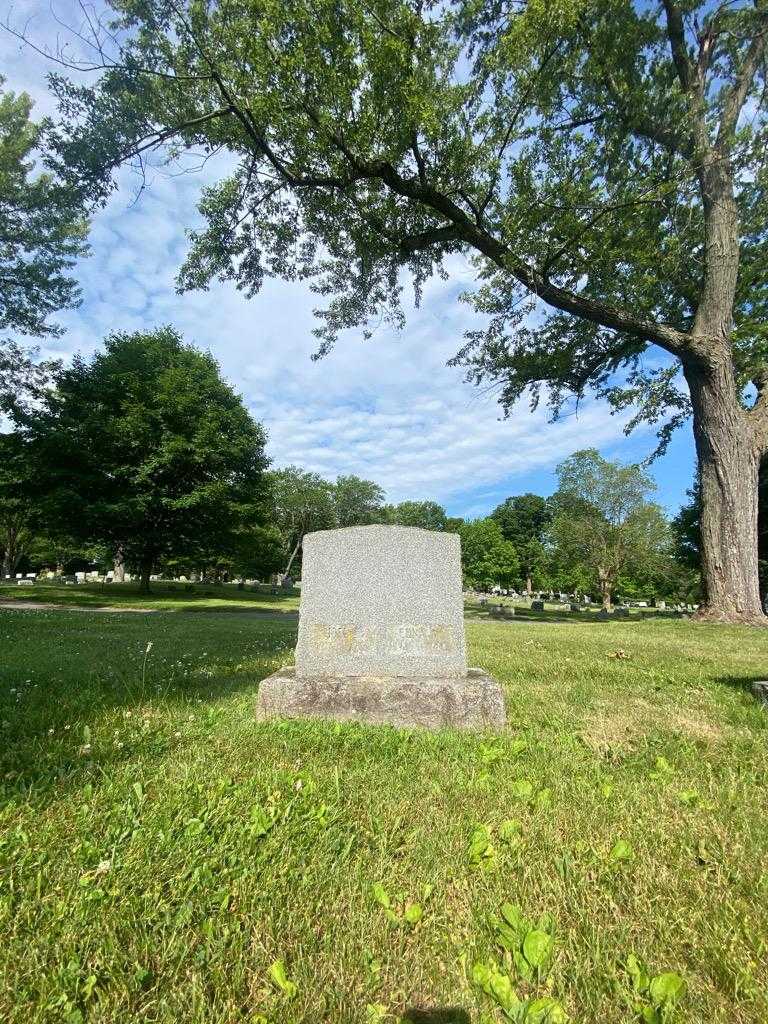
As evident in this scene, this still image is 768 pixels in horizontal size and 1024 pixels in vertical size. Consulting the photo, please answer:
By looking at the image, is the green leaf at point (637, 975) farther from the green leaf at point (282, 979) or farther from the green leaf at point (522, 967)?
the green leaf at point (282, 979)

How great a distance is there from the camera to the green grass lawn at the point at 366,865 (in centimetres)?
148

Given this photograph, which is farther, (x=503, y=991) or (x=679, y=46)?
(x=679, y=46)

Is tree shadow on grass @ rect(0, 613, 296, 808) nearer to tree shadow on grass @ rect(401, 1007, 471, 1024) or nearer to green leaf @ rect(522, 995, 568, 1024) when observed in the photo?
tree shadow on grass @ rect(401, 1007, 471, 1024)

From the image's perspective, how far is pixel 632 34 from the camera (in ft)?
38.5

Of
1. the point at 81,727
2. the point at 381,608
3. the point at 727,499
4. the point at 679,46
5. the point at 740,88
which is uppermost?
the point at 679,46

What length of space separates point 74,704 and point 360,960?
3761mm

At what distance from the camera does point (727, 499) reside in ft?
41.9

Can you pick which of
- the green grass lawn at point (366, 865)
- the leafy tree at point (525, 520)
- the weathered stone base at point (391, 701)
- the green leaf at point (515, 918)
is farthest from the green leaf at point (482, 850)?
the leafy tree at point (525, 520)

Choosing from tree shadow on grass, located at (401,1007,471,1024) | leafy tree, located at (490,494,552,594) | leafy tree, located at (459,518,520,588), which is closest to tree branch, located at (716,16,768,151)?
tree shadow on grass, located at (401,1007,471,1024)

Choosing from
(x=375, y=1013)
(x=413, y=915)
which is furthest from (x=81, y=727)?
(x=375, y=1013)

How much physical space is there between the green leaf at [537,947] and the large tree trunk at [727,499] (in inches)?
533

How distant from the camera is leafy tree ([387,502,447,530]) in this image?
84.1m

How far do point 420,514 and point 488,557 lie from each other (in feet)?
107

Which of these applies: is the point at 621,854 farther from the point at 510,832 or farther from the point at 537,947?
the point at 537,947
